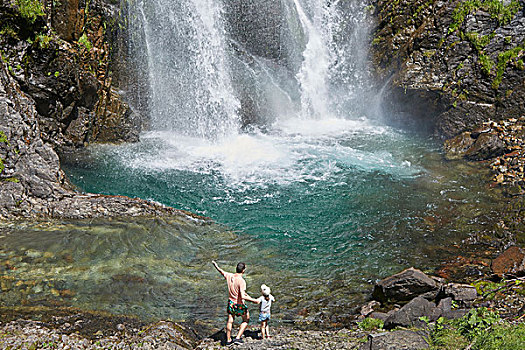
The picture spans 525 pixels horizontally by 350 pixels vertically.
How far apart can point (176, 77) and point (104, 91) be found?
3.26 m

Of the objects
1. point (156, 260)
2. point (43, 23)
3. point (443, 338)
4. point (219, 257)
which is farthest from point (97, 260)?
point (43, 23)

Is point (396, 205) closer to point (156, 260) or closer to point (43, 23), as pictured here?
point (156, 260)

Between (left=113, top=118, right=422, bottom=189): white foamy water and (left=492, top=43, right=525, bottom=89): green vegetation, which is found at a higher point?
(left=492, top=43, right=525, bottom=89): green vegetation

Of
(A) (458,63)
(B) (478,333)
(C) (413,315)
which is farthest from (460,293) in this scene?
(A) (458,63)

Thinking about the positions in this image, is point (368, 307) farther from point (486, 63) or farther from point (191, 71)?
point (191, 71)

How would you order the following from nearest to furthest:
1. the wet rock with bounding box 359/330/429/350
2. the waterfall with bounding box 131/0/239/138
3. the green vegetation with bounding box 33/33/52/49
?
the wet rock with bounding box 359/330/429/350 < the green vegetation with bounding box 33/33/52/49 < the waterfall with bounding box 131/0/239/138

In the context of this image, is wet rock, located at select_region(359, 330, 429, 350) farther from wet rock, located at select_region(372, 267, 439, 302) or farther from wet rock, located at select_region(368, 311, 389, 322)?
wet rock, located at select_region(372, 267, 439, 302)

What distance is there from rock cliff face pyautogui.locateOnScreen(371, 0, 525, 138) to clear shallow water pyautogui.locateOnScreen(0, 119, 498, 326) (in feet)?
5.05

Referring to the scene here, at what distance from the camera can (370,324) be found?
23.3 ft

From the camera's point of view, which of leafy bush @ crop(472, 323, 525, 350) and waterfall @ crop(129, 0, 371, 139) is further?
waterfall @ crop(129, 0, 371, 139)

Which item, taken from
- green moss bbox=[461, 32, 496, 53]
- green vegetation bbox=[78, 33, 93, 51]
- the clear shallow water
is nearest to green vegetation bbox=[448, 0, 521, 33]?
green moss bbox=[461, 32, 496, 53]

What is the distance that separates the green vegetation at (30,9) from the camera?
11.2 meters

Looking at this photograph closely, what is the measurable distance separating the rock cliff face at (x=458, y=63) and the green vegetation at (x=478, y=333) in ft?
37.1

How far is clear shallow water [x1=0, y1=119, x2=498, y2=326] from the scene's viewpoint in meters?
7.75
